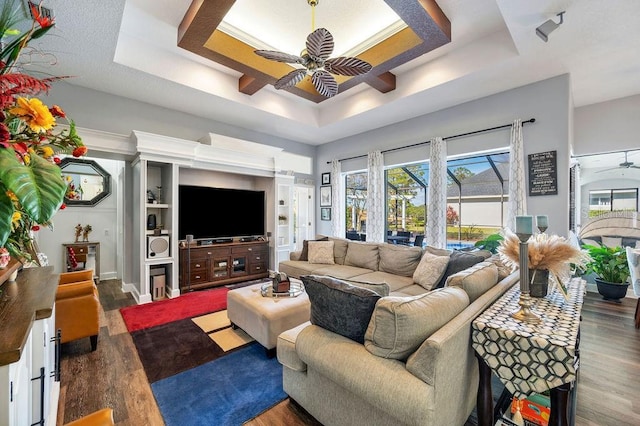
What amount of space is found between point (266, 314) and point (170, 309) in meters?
2.01

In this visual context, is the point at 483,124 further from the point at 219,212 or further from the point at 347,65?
the point at 219,212

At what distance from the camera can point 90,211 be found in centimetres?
528

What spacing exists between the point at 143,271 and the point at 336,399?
3622mm

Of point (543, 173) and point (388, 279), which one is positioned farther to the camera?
point (388, 279)

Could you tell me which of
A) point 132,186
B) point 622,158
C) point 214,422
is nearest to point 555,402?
point 214,422

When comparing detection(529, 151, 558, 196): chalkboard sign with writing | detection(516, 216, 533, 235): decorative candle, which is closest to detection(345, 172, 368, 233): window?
detection(529, 151, 558, 196): chalkboard sign with writing

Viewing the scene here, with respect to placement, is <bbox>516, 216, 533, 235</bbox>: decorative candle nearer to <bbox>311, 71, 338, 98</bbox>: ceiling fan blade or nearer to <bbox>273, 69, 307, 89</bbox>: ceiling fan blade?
<bbox>311, 71, 338, 98</bbox>: ceiling fan blade

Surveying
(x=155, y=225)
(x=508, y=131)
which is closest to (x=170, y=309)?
(x=155, y=225)

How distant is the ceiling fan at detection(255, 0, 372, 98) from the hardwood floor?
9.81 feet

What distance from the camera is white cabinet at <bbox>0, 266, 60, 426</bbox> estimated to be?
2.59 ft

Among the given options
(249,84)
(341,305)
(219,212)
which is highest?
(249,84)

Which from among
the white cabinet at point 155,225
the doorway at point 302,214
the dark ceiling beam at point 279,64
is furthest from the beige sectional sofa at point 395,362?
the doorway at point 302,214

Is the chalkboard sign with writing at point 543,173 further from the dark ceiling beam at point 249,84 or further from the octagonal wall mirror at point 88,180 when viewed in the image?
the octagonal wall mirror at point 88,180

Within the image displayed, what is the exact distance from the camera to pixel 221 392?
2.05m
